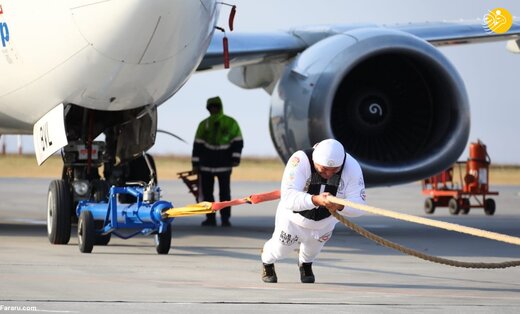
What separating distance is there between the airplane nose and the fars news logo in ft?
20.1

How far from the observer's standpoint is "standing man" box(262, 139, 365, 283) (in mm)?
8797

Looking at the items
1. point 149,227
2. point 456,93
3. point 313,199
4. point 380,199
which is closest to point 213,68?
point 456,93

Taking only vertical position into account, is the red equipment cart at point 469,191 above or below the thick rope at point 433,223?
below

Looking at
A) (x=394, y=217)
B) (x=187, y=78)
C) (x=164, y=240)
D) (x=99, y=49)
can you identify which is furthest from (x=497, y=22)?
(x=394, y=217)

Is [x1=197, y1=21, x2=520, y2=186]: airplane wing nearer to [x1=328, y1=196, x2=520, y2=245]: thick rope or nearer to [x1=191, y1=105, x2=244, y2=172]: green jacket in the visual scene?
[x1=191, y1=105, x2=244, y2=172]: green jacket

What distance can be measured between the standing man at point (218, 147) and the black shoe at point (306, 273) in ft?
23.2

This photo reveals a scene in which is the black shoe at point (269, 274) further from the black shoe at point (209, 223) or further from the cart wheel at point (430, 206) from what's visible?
the cart wheel at point (430, 206)

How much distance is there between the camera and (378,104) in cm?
1434

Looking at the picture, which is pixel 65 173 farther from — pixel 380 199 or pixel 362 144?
pixel 380 199

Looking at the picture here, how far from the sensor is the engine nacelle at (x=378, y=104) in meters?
13.8

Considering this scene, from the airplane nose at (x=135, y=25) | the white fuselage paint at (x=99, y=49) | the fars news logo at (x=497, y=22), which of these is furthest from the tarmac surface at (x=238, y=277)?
the fars news logo at (x=497, y=22)

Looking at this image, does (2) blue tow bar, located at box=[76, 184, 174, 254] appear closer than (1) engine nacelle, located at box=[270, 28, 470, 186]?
Yes

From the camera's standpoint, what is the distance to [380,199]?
26.1 m

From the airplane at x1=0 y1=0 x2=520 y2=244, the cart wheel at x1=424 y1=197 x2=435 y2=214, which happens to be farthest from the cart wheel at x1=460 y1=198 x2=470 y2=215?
the airplane at x1=0 y1=0 x2=520 y2=244
